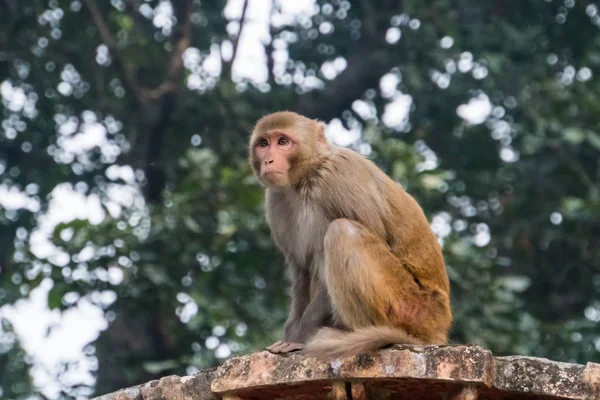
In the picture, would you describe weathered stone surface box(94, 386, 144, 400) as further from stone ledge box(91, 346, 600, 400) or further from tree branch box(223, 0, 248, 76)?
tree branch box(223, 0, 248, 76)

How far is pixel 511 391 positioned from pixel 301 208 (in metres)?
1.78

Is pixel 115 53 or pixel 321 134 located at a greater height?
pixel 115 53

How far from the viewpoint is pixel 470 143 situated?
1319cm

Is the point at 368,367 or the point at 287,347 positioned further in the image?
the point at 287,347

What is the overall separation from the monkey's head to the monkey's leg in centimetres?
54

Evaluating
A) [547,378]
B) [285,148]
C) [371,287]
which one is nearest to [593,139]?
[285,148]

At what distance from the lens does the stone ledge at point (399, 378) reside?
3588 millimetres

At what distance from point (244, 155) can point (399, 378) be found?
8414 millimetres

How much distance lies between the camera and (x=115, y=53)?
12.2 meters

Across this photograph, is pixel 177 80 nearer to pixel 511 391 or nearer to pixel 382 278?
pixel 382 278

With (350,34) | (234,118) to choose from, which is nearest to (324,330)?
(234,118)

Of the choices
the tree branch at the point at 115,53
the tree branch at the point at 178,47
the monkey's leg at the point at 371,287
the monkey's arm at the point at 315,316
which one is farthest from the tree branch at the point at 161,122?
the monkey's leg at the point at 371,287

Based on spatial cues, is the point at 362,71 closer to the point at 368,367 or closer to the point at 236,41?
Answer: the point at 236,41

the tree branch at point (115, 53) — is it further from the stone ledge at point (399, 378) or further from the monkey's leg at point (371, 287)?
the stone ledge at point (399, 378)
